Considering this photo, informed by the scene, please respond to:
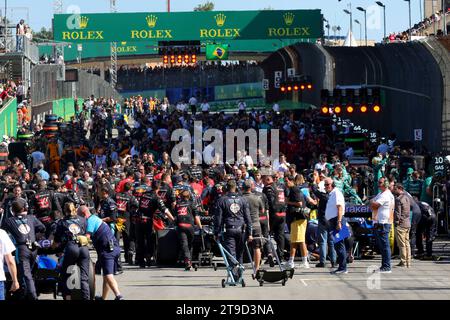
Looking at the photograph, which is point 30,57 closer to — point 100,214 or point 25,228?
point 100,214

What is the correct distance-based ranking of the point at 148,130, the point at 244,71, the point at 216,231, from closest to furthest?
the point at 216,231
the point at 148,130
the point at 244,71

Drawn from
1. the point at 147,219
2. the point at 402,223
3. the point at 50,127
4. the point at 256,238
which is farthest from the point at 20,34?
the point at 256,238

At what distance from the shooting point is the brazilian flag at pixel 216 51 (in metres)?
90.9

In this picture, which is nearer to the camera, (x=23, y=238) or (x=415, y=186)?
(x=23, y=238)

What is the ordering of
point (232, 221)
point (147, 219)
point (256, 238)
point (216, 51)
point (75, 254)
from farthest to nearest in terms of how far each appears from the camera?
point (216, 51) < point (147, 219) < point (256, 238) < point (232, 221) < point (75, 254)

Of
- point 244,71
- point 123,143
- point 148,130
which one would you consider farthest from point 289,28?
point 123,143

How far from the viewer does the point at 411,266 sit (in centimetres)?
2309

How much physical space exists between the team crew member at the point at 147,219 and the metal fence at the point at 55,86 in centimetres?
3086

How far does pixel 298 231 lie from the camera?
75.5 feet

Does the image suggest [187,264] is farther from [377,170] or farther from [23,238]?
[377,170]

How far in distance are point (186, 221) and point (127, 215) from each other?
173 cm

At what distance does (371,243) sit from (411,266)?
1420 millimetres

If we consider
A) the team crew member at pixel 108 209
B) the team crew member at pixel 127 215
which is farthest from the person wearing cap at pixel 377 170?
the team crew member at pixel 108 209

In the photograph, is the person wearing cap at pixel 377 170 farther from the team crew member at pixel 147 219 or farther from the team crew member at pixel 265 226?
the team crew member at pixel 147 219
